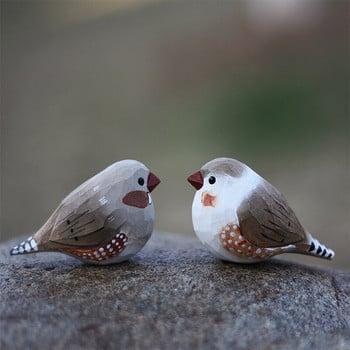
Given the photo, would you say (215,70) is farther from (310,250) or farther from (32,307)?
(32,307)

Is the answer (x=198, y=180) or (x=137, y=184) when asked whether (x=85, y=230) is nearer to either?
(x=137, y=184)

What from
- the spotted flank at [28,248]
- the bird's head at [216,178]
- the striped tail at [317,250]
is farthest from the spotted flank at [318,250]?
the spotted flank at [28,248]

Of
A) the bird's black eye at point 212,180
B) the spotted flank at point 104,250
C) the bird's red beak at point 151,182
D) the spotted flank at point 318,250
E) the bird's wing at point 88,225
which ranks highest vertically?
the bird's red beak at point 151,182

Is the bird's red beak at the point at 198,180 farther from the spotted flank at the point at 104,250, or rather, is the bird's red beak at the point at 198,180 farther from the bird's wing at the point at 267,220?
the spotted flank at the point at 104,250

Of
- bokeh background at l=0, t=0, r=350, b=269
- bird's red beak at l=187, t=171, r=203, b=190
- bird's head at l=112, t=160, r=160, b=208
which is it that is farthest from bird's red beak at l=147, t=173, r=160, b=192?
bokeh background at l=0, t=0, r=350, b=269

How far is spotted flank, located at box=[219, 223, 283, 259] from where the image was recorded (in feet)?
4.99

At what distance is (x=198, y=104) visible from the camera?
5.23 metres

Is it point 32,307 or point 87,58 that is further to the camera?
point 87,58

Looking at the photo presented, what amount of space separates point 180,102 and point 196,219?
3.86 metres

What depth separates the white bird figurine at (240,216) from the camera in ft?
5.00

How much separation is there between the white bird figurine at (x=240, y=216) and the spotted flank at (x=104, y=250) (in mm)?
243

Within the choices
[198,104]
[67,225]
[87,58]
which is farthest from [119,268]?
[87,58]

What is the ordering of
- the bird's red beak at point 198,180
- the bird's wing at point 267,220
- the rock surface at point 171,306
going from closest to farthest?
1. the rock surface at point 171,306
2. the bird's wing at point 267,220
3. the bird's red beak at point 198,180

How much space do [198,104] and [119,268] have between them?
3772 millimetres
